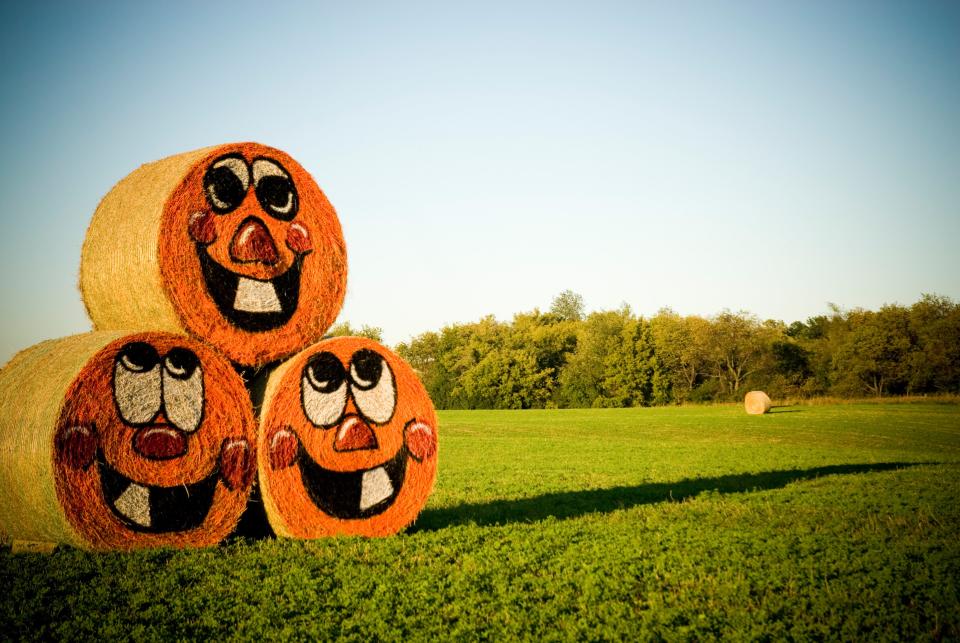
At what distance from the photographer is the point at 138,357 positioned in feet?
21.8

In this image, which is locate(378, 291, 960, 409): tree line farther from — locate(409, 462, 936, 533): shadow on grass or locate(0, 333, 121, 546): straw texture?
locate(0, 333, 121, 546): straw texture

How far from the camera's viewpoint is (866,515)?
9.74m

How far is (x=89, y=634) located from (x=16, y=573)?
5.75 ft

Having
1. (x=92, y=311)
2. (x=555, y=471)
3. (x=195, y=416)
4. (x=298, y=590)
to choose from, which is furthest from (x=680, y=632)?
(x=555, y=471)

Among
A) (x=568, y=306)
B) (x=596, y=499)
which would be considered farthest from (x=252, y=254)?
(x=568, y=306)

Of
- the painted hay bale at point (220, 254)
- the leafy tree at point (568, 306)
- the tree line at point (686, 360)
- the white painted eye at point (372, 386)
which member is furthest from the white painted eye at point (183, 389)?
the leafy tree at point (568, 306)

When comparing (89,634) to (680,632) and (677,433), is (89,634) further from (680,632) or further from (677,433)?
(677,433)

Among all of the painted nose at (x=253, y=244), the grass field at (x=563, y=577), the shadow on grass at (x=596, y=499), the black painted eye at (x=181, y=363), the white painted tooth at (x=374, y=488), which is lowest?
the shadow on grass at (x=596, y=499)

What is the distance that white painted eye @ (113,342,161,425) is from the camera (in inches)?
256

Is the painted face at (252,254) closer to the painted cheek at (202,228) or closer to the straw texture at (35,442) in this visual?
the painted cheek at (202,228)

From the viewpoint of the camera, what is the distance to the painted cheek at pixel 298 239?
7945 millimetres

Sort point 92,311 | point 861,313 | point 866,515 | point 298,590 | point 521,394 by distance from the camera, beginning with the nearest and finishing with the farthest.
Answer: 1. point 298,590
2. point 92,311
3. point 866,515
4. point 861,313
5. point 521,394

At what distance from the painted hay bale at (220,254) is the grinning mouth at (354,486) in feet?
→ 4.79

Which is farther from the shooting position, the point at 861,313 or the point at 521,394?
the point at 521,394
